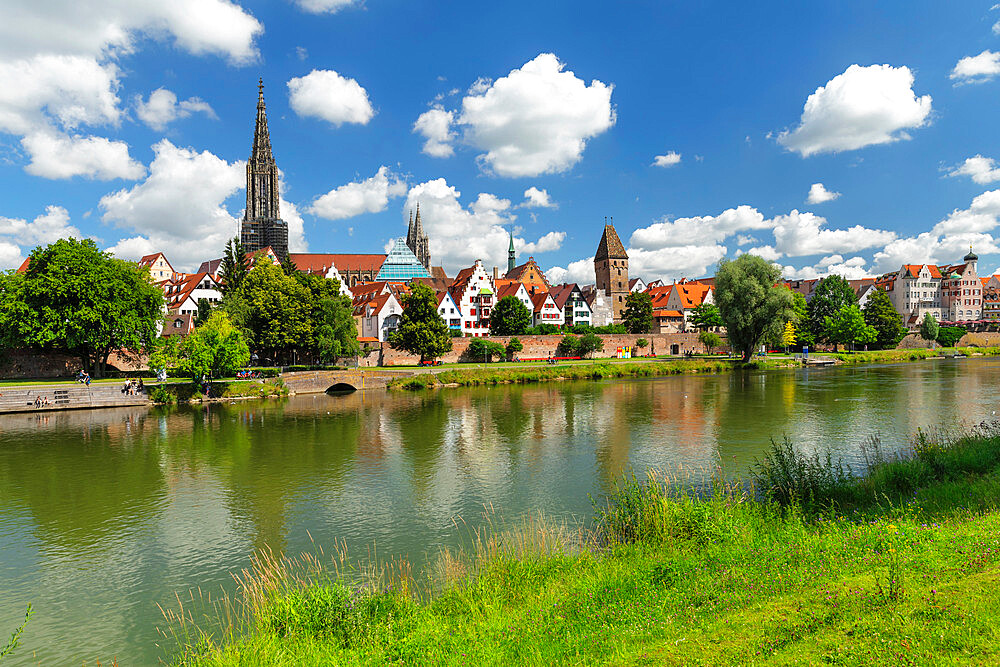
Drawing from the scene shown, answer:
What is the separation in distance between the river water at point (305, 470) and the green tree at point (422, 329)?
19185mm

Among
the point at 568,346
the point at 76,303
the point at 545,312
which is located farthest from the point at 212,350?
the point at 545,312

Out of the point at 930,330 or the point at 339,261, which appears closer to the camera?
the point at 930,330

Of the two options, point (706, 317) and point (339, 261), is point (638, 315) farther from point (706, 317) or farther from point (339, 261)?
point (339, 261)

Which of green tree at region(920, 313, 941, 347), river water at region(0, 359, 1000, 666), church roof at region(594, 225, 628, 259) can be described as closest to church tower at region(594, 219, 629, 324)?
church roof at region(594, 225, 628, 259)

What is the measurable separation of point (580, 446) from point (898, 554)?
16647 mm

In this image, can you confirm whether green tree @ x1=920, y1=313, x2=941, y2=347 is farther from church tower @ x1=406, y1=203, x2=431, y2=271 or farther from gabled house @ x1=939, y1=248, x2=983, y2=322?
church tower @ x1=406, y1=203, x2=431, y2=271

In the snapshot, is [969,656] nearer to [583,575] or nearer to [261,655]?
[583,575]

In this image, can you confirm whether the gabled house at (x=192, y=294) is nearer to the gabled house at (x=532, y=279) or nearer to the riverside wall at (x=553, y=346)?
the riverside wall at (x=553, y=346)

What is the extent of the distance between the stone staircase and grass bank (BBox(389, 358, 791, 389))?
2004 cm

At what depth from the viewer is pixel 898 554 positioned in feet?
24.2

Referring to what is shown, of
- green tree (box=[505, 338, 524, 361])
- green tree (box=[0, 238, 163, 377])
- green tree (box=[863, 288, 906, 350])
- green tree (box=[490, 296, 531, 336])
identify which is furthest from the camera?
green tree (box=[863, 288, 906, 350])

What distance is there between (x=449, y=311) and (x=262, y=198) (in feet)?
211

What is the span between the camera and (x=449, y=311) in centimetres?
8038

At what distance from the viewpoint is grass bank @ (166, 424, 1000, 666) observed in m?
5.61
